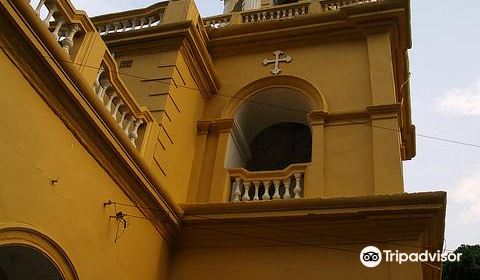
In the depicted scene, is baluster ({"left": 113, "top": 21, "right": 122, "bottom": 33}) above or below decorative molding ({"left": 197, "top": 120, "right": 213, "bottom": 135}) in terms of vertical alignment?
above

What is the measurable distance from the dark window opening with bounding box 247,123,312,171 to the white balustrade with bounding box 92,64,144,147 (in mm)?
4068

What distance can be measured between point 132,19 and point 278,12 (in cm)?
290

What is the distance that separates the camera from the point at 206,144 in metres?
8.77

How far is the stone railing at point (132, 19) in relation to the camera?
9531 millimetres

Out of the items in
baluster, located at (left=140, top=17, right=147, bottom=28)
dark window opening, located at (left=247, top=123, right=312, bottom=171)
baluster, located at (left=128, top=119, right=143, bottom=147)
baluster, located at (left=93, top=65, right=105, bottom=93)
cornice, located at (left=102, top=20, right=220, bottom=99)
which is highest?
baluster, located at (left=140, top=17, right=147, bottom=28)

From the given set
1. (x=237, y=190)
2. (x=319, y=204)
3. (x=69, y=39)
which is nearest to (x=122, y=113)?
(x=69, y=39)

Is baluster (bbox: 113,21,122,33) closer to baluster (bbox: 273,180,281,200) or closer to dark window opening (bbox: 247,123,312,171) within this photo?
dark window opening (bbox: 247,123,312,171)

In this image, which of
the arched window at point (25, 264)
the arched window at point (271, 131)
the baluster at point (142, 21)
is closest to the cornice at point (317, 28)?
the arched window at point (271, 131)

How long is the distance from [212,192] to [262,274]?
1.70 meters

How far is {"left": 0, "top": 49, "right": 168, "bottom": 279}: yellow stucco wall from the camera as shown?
14.9ft

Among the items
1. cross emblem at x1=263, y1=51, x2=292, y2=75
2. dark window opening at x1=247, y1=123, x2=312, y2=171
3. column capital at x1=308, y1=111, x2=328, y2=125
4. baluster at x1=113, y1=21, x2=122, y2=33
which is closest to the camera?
column capital at x1=308, y1=111, x2=328, y2=125

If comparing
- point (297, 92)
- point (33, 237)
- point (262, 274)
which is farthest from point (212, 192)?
point (33, 237)

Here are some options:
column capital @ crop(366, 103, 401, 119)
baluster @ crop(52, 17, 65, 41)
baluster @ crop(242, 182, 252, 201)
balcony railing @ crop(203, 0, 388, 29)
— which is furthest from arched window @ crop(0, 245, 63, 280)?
balcony railing @ crop(203, 0, 388, 29)

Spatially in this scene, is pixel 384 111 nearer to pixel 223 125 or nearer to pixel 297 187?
pixel 297 187
